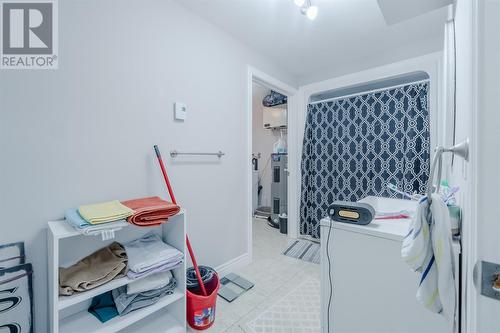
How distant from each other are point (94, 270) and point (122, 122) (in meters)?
0.87

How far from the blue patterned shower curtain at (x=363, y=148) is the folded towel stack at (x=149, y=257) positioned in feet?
6.80

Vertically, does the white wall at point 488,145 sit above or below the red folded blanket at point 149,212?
above

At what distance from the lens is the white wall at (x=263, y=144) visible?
4.48 meters

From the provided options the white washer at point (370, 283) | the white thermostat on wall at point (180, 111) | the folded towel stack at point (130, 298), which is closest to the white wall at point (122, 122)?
the white thermostat on wall at point (180, 111)

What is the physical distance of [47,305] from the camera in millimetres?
1154

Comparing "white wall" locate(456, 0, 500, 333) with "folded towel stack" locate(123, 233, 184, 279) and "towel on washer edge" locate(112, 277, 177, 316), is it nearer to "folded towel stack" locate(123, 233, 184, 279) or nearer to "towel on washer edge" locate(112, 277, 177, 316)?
"folded towel stack" locate(123, 233, 184, 279)

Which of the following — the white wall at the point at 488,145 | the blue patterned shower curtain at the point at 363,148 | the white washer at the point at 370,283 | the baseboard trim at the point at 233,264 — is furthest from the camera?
the blue patterned shower curtain at the point at 363,148

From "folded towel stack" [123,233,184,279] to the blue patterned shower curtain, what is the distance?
2.07m

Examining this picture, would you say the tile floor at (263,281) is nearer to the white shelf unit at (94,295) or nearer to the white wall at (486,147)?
the white shelf unit at (94,295)

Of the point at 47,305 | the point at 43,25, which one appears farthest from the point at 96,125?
the point at 47,305

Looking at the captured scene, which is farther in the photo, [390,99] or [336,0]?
[390,99]

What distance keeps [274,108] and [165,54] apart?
2.68 metres

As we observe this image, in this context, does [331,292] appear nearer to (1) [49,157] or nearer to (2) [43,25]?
(1) [49,157]

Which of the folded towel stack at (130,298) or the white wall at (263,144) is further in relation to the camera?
the white wall at (263,144)
